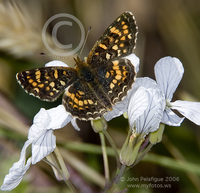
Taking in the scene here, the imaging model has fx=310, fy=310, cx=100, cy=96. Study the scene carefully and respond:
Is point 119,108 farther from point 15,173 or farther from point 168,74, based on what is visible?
point 15,173

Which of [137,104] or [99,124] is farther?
[99,124]

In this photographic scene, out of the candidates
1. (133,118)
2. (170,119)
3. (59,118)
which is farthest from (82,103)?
(170,119)

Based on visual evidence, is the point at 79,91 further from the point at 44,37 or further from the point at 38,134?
the point at 44,37

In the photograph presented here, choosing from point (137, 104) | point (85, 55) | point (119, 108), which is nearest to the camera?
point (137, 104)

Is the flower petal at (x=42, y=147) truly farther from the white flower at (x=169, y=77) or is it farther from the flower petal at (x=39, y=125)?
the white flower at (x=169, y=77)

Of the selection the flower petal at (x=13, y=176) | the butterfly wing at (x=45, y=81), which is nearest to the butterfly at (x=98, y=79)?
the butterfly wing at (x=45, y=81)

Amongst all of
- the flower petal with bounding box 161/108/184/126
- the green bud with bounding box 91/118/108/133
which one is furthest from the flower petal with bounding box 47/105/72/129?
the flower petal with bounding box 161/108/184/126

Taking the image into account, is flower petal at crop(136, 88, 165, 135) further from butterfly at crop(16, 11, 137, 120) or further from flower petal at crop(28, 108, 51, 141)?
flower petal at crop(28, 108, 51, 141)
